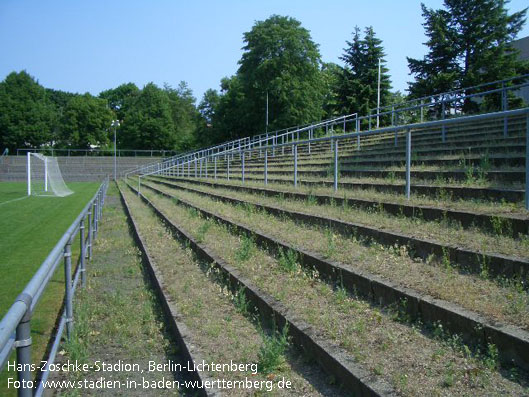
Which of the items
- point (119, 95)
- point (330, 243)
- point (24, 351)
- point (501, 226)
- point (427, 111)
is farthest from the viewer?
point (119, 95)

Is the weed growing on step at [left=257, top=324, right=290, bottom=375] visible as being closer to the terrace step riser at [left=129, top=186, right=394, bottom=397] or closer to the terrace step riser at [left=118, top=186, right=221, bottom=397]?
the terrace step riser at [left=129, top=186, right=394, bottom=397]

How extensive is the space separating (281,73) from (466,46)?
23.2 meters

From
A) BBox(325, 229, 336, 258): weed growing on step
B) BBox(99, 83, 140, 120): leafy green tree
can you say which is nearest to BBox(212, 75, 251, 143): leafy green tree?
BBox(325, 229, 336, 258): weed growing on step

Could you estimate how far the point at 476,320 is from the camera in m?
3.07

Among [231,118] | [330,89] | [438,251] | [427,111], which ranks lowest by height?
[438,251]

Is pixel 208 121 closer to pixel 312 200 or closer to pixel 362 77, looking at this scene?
pixel 362 77

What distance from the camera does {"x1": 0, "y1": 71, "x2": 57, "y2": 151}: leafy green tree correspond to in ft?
231

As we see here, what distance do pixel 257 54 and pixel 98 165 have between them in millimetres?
23558

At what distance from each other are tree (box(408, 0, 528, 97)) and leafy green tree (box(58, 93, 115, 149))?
62.4m

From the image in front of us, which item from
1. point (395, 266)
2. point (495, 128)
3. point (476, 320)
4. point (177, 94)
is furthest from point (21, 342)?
point (177, 94)

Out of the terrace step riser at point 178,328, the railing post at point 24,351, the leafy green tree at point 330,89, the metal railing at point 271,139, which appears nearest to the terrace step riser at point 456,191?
the terrace step riser at point 178,328

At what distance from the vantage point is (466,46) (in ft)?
89.2

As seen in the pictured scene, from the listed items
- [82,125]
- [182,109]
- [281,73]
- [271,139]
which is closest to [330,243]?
[271,139]

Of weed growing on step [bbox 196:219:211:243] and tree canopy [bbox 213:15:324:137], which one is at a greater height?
tree canopy [bbox 213:15:324:137]
